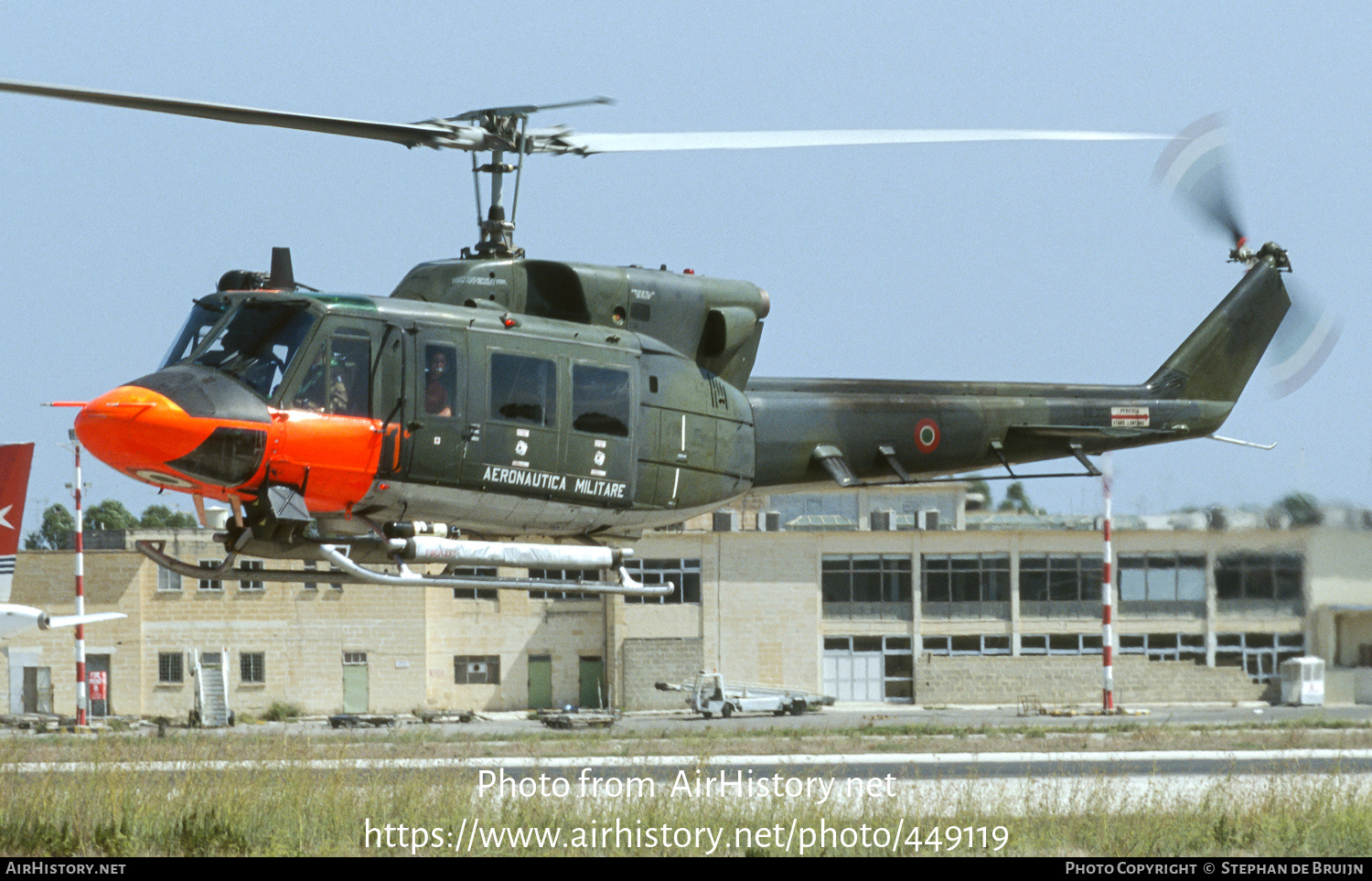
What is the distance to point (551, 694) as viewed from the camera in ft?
175

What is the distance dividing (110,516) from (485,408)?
94.6 m

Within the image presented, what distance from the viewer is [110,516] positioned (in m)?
101

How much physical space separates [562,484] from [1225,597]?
145ft

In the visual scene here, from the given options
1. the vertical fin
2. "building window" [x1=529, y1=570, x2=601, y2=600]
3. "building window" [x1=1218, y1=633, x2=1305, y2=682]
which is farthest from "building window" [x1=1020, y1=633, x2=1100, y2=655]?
the vertical fin

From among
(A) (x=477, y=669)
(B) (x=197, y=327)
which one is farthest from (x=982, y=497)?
(B) (x=197, y=327)

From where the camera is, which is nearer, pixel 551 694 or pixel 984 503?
pixel 551 694

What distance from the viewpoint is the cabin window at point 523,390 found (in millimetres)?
13703

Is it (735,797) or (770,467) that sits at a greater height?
(770,467)

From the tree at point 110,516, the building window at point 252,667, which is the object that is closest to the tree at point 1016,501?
the building window at point 252,667

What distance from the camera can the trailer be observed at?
157ft

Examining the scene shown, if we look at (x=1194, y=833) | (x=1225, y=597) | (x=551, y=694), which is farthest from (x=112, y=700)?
(x=1194, y=833)

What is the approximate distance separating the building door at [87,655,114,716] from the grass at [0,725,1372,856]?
1297 inches

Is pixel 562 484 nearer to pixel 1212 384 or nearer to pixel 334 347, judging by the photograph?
pixel 334 347

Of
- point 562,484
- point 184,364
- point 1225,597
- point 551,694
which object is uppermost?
point 184,364
